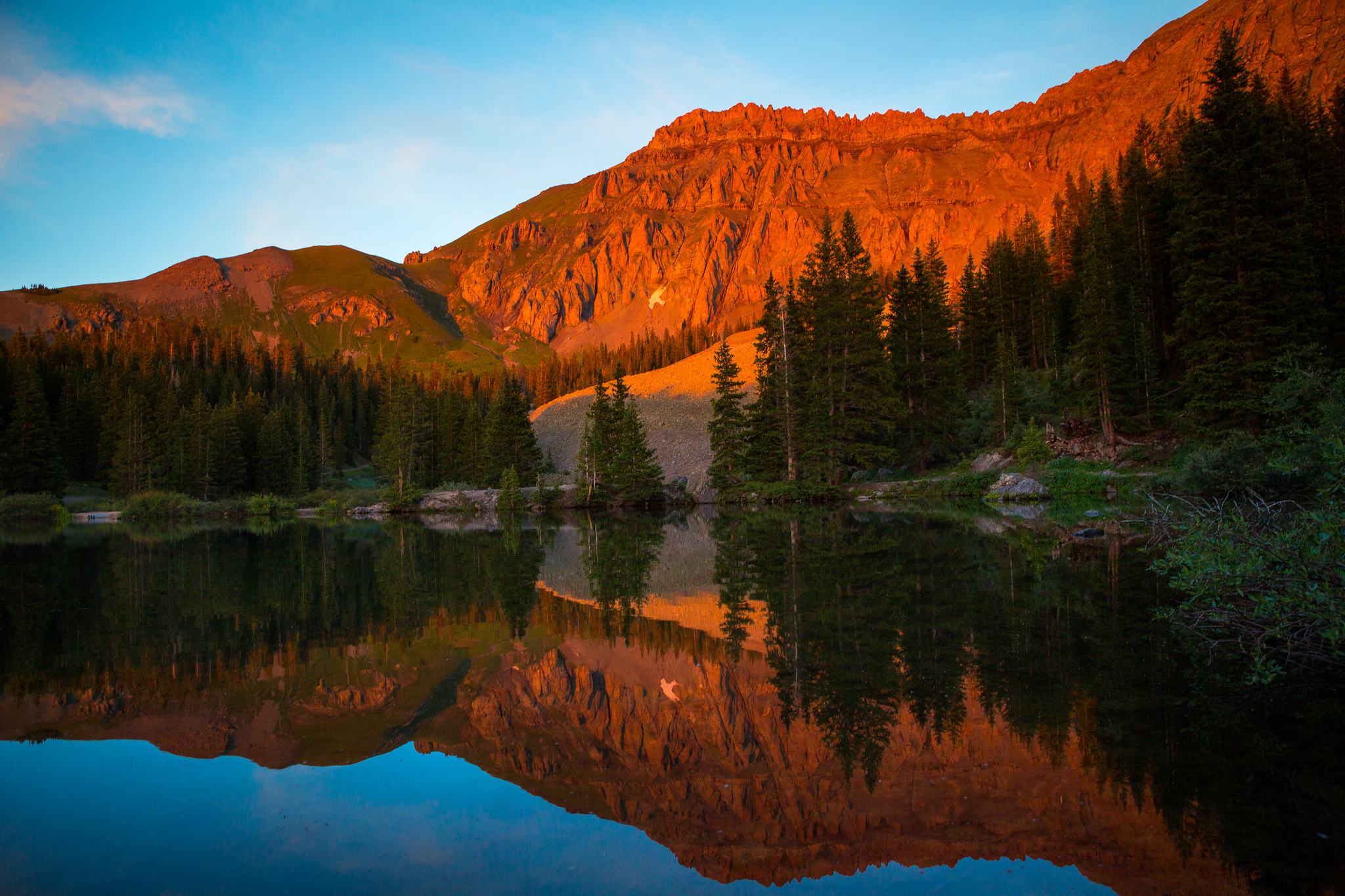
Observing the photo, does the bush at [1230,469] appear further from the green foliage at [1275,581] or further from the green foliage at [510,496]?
the green foliage at [510,496]

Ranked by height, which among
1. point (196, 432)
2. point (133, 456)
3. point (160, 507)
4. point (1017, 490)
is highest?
point (196, 432)

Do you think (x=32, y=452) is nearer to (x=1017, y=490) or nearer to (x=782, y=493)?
(x=782, y=493)

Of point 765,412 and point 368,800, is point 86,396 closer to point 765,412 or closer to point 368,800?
point 765,412

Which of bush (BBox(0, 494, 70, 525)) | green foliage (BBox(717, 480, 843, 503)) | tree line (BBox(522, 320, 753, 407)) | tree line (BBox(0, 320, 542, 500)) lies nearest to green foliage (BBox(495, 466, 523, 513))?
tree line (BBox(0, 320, 542, 500))

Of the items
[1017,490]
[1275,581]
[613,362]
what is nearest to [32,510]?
[1017,490]

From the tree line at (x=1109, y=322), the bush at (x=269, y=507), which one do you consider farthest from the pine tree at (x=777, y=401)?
the bush at (x=269, y=507)

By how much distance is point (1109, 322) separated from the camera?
108 feet

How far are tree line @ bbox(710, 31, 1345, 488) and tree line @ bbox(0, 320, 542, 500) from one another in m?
24.8

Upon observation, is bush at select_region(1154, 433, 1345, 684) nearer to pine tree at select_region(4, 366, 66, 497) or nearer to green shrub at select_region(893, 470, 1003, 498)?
green shrub at select_region(893, 470, 1003, 498)

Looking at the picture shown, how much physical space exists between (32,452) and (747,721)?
2824 inches

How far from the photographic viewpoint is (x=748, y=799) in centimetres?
445

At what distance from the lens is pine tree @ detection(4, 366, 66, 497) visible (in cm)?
5341

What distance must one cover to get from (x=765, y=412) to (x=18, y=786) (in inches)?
1443

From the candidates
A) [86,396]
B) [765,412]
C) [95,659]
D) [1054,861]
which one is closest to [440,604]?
[95,659]
